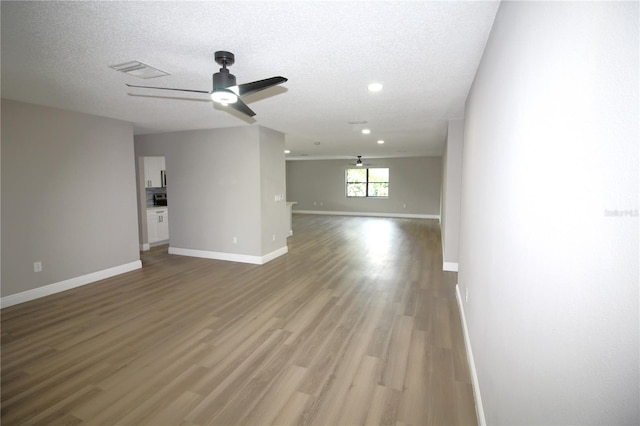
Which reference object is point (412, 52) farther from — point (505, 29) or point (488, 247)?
point (488, 247)

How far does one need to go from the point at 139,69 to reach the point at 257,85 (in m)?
1.15

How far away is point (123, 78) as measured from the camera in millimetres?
2971

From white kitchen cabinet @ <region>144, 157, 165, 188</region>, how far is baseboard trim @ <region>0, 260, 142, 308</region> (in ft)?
7.69

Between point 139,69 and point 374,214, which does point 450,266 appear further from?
point 374,214

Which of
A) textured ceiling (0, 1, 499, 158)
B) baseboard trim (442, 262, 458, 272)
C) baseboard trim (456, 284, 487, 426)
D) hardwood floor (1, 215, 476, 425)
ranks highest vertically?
textured ceiling (0, 1, 499, 158)

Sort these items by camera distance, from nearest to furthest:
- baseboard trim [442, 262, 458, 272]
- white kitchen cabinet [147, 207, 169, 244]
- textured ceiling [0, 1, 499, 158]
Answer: textured ceiling [0, 1, 499, 158] → baseboard trim [442, 262, 458, 272] → white kitchen cabinet [147, 207, 169, 244]

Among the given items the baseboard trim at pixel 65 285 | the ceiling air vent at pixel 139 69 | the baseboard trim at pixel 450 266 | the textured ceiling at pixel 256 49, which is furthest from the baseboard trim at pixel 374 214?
the ceiling air vent at pixel 139 69

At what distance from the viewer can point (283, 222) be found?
6488 millimetres

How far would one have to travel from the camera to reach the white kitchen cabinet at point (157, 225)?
22.6 ft

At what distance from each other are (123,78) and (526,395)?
3.81 m

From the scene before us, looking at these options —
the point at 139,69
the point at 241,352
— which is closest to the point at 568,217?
the point at 241,352

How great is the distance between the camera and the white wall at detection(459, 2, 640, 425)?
0.62m

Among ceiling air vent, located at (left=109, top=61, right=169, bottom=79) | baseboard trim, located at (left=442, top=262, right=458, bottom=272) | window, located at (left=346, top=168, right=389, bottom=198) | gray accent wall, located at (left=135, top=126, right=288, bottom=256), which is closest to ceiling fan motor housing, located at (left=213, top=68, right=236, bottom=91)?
ceiling air vent, located at (left=109, top=61, right=169, bottom=79)

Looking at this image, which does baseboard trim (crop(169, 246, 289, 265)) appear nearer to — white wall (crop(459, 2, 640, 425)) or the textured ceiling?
the textured ceiling
